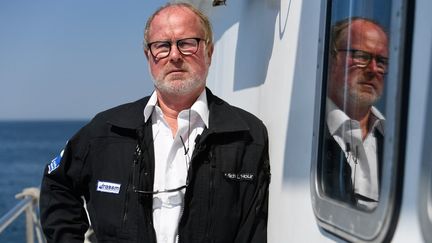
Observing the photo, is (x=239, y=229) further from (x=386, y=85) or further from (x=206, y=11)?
(x=206, y=11)

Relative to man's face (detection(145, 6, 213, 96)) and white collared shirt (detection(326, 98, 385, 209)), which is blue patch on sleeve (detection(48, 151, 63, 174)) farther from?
white collared shirt (detection(326, 98, 385, 209))

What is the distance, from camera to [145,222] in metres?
1.96

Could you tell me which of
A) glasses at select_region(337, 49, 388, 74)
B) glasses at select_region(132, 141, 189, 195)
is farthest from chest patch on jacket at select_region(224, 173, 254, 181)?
glasses at select_region(337, 49, 388, 74)

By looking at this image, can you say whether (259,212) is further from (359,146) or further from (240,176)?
(359,146)

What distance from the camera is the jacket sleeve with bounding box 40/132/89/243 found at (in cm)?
220

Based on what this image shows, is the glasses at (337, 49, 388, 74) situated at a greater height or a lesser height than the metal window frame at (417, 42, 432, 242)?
greater

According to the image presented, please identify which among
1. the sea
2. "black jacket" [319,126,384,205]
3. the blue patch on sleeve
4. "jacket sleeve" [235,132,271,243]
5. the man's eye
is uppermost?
the man's eye

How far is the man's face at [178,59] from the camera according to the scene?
6.85ft

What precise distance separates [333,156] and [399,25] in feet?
1.72

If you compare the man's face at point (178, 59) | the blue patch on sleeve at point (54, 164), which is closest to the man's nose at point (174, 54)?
the man's face at point (178, 59)

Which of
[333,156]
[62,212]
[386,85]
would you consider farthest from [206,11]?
[386,85]

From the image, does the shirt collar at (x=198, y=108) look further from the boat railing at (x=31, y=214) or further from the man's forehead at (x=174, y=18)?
the boat railing at (x=31, y=214)

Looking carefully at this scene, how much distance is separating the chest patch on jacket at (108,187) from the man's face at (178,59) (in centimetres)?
42

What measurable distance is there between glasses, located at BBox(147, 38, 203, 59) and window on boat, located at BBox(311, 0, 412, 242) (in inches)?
24.4
